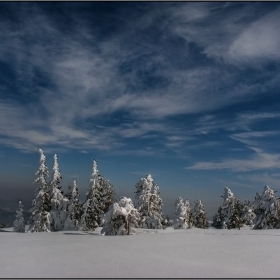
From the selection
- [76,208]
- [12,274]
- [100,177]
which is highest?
[100,177]

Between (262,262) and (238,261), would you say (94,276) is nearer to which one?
(238,261)

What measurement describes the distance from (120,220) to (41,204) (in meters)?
15.9

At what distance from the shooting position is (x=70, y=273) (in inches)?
350

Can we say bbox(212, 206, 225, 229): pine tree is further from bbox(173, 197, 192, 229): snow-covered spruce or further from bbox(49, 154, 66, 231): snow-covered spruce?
bbox(49, 154, 66, 231): snow-covered spruce

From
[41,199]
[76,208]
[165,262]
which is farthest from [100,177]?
[165,262]

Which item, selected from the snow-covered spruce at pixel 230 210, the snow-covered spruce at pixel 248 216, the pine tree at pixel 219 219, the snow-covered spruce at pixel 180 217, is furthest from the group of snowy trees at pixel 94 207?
the pine tree at pixel 219 219

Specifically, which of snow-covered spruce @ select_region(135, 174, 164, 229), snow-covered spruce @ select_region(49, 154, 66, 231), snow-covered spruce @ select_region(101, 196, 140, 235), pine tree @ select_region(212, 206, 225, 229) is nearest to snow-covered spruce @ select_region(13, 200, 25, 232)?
snow-covered spruce @ select_region(49, 154, 66, 231)

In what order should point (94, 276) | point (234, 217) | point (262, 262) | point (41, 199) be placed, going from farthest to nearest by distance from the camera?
point (234, 217) → point (41, 199) → point (262, 262) → point (94, 276)

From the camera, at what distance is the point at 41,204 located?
38.0 metres

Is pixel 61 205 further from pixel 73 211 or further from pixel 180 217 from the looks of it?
pixel 180 217

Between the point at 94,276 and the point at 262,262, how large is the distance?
248 inches

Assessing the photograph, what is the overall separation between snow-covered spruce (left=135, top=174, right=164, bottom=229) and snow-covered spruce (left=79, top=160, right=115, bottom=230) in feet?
20.0

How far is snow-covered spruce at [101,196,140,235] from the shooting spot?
88.4 ft

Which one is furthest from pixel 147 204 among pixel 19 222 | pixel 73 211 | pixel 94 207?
pixel 19 222
